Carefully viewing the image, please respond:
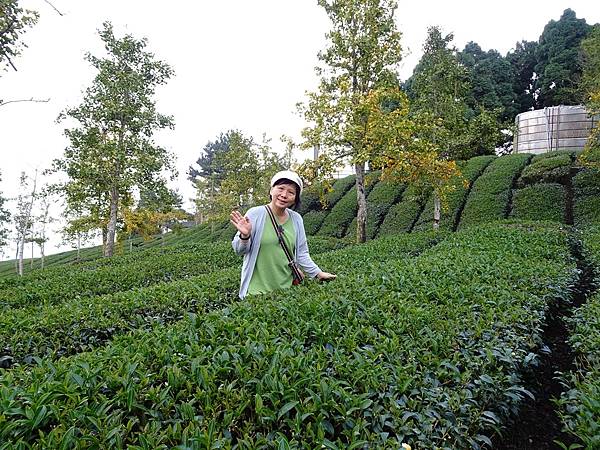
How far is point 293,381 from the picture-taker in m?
1.97

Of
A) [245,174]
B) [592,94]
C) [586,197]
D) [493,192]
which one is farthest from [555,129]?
[245,174]

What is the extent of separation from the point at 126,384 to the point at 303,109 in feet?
40.3

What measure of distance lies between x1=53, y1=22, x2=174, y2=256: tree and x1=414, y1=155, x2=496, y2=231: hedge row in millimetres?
10350

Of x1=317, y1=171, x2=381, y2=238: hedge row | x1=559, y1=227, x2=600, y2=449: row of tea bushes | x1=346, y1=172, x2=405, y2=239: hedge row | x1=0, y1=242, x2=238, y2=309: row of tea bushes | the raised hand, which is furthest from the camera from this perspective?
x1=317, y1=171, x2=381, y2=238: hedge row

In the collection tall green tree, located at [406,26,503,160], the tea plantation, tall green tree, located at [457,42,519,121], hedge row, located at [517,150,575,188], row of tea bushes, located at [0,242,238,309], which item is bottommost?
row of tea bushes, located at [0,242,238,309]

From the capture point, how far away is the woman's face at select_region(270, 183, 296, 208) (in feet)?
11.2

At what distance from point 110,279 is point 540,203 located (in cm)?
1496

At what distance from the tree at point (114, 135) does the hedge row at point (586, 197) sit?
14.7m

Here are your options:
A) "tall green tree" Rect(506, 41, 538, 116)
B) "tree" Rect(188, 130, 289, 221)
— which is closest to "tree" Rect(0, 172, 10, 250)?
"tree" Rect(188, 130, 289, 221)

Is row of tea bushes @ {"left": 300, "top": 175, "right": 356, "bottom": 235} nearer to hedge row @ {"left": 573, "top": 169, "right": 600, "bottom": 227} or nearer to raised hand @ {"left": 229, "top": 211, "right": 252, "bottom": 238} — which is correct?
hedge row @ {"left": 573, "top": 169, "right": 600, "bottom": 227}

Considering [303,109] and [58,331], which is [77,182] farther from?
[58,331]

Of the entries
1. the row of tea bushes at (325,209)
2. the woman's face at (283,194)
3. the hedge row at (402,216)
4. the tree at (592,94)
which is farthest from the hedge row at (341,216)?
the woman's face at (283,194)

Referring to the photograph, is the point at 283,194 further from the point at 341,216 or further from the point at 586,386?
the point at 341,216

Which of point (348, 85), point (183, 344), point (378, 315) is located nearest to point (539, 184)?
point (348, 85)
